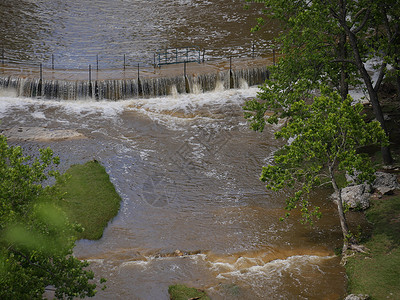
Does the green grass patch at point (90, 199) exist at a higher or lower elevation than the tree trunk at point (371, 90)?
lower

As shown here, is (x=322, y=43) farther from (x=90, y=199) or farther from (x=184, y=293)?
(x=184, y=293)

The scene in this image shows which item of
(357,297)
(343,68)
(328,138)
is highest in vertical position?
(343,68)

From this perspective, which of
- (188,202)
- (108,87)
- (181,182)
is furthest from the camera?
(108,87)

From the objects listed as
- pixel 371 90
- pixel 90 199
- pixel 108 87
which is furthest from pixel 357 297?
pixel 108 87

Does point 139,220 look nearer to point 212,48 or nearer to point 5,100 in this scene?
point 5,100

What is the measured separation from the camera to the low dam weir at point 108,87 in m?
33.1

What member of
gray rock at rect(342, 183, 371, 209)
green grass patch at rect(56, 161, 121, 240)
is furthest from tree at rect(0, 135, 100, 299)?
gray rock at rect(342, 183, 371, 209)

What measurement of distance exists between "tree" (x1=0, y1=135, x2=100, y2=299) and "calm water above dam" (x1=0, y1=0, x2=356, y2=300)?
3.94m

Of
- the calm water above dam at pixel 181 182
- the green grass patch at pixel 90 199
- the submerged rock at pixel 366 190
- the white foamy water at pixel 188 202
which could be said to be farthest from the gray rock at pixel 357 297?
the green grass patch at pixel 90 199

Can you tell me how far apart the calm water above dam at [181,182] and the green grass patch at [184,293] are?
0.33 m

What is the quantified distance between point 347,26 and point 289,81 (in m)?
Answer: 3.39

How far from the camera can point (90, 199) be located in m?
21.6

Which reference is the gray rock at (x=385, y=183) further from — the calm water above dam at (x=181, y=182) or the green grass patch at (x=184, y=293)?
the green grass patch at (x=184, y=293)

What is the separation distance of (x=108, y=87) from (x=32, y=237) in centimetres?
2259
